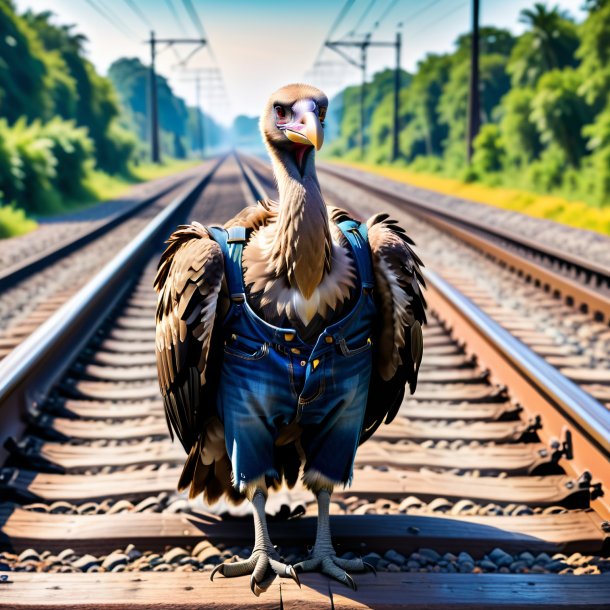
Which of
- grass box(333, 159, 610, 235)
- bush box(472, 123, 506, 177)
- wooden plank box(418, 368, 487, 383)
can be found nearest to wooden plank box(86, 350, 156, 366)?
wooden plank box(418, 368, 487, 383)

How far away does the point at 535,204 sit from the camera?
18.0 m

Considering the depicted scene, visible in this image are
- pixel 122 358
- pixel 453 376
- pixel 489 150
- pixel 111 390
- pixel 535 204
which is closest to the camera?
pixel 111 390

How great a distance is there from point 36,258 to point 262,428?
25.7 ft

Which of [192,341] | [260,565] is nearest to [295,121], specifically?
[192,341]

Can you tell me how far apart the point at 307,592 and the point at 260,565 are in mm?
170

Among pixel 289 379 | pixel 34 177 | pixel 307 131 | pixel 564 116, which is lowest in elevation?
pixel 289 379

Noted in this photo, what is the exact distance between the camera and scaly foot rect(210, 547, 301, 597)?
2.37 metres

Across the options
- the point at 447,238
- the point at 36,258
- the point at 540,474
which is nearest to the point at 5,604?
the point at 540,474

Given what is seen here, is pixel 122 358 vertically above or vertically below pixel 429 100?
below

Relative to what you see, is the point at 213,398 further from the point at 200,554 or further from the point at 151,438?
the point at 151,438

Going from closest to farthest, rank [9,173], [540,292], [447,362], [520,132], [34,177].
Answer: [447,362], [540,292], [9,173], [34,177], [520,132]

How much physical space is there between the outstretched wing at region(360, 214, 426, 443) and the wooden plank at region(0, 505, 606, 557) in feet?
1.91

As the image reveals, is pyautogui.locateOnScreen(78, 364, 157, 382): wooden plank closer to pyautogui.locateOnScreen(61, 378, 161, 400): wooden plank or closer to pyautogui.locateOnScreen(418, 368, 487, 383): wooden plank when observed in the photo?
pyautogui.locateOnScreen(61, 378, 161, 400): wooden plank

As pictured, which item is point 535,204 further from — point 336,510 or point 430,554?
point 430,554
